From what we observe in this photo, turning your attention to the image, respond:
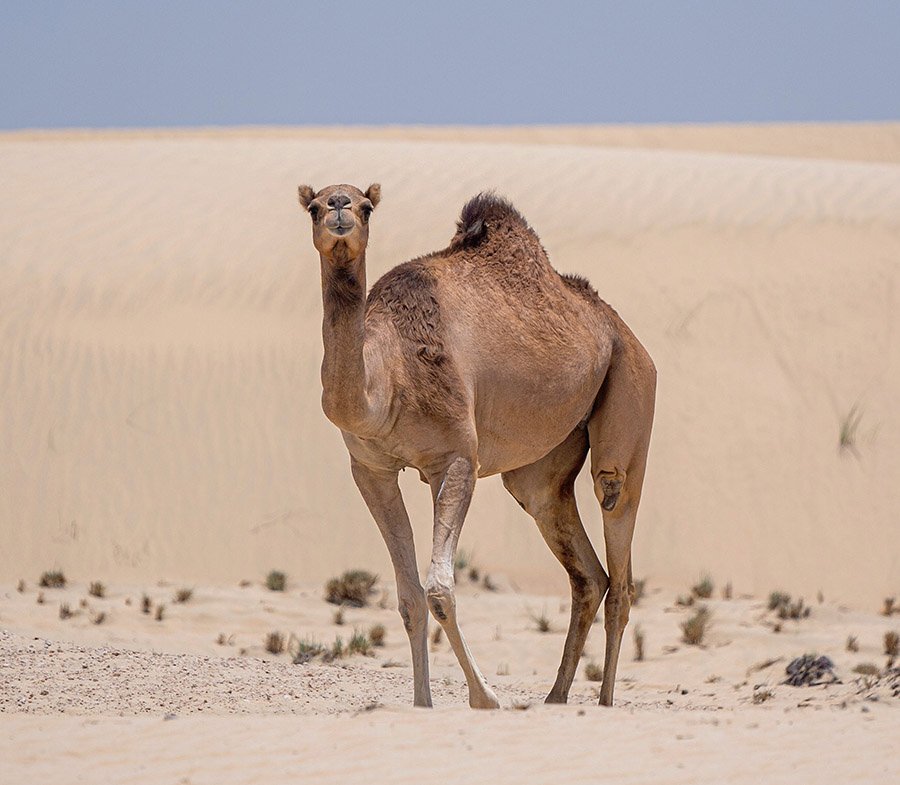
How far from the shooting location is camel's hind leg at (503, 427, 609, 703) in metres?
8.45

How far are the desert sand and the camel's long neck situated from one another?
142 centimetres

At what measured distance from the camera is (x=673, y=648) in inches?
434

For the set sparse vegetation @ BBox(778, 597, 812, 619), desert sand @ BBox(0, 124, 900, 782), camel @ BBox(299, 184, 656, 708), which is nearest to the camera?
desert sand @ BBox(0, 124, 900, 782)

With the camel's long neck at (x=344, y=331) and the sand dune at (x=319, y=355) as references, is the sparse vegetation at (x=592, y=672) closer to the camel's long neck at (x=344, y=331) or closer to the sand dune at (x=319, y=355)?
the sand dune at (x=319, y=355)

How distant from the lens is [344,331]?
633cm

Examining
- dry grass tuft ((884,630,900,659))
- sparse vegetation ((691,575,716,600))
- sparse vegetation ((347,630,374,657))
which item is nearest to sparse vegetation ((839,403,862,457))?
sparse vegetation ((691,575,716,600))

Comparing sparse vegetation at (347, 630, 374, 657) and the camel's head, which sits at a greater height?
the camel's head

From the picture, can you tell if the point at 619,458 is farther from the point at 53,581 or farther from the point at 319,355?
the point at 319,355

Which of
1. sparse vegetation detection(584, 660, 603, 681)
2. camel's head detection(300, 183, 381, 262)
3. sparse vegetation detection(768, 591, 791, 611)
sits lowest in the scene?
sparse vegetation detection(584, 660, 603, 681)

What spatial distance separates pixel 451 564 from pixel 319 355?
1078 centimetres

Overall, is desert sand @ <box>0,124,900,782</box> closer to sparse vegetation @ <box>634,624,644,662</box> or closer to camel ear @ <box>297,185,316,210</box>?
sparse vegetation @ <box>634,624,644,662</box>

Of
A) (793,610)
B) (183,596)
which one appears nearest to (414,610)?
(183,596)

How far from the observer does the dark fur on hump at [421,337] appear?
6.99 m

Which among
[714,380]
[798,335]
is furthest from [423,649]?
[798,335]
